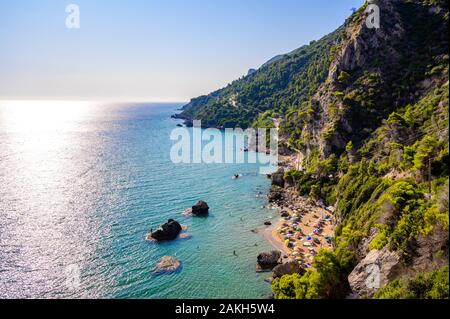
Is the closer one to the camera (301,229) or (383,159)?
(383,159)

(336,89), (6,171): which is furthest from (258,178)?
(6,171)

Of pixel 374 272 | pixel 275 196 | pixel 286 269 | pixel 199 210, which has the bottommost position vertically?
pixel 286 269

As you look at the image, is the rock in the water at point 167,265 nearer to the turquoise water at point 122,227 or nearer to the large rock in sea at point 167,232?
the turquoise water at point 122,227

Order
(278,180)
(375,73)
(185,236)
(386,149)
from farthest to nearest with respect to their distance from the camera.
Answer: (278,180), (375,73), (185,236), (386,149)

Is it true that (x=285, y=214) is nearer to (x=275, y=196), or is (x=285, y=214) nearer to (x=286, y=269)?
(x=275, y=196)

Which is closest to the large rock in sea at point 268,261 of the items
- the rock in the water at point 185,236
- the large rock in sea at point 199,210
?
the rock in the water at point 185,236
